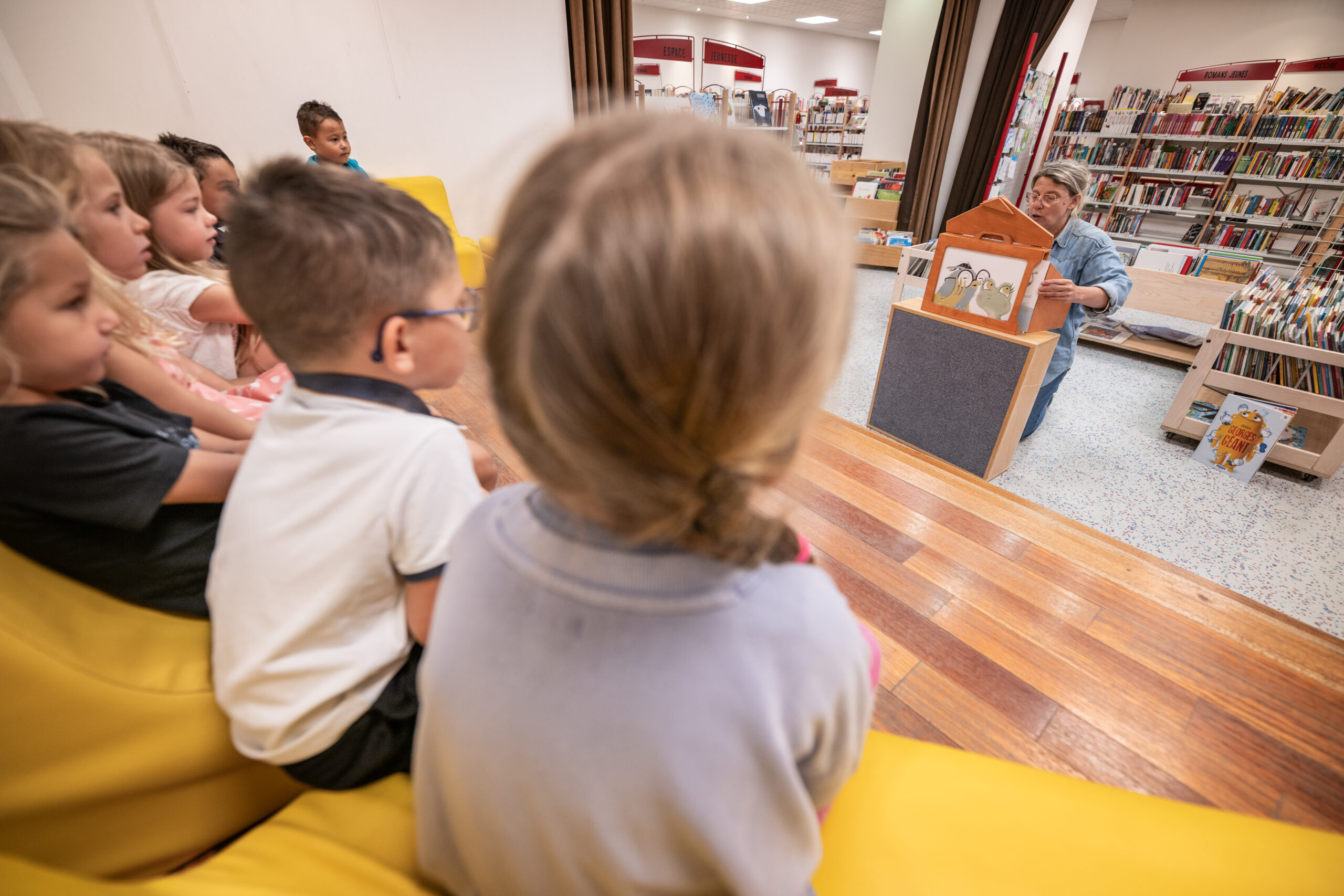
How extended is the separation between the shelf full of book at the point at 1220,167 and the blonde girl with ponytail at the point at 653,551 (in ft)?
22.6

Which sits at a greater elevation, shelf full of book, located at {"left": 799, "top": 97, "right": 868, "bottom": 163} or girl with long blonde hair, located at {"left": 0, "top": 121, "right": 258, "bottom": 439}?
shelf full of book, located at {"left": 799, "top": 97, "right": 868, "bottom": 163}

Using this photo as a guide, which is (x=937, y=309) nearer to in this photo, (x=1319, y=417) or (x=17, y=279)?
(x=1319, y=417)

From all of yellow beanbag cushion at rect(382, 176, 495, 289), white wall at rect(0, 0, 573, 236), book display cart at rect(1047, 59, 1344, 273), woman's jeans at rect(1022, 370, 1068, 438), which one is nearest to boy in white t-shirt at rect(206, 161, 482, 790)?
white wall at rect(0, 0, 573, 236)

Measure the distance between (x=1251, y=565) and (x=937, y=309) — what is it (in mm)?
1501

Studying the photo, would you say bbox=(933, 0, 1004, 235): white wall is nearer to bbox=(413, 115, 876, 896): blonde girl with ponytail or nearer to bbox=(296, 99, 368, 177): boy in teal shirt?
bbox=(296, 99, 368, 177): boy in teal shirt

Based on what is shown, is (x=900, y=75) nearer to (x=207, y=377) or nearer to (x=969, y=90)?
(x=969, y=90)

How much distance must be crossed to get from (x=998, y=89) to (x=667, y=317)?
6746 millimetres

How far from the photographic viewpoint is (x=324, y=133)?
→ 294cm

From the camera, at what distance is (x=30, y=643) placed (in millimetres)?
550

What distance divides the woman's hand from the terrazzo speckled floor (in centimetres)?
76

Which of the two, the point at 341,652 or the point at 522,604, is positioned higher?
the point at 522,604

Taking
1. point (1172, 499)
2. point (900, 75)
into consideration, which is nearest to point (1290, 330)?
point (1172, 499)

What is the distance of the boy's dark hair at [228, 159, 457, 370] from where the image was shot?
26.0 inches

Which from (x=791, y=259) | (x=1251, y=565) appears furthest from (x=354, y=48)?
(x=1251, y=565)
